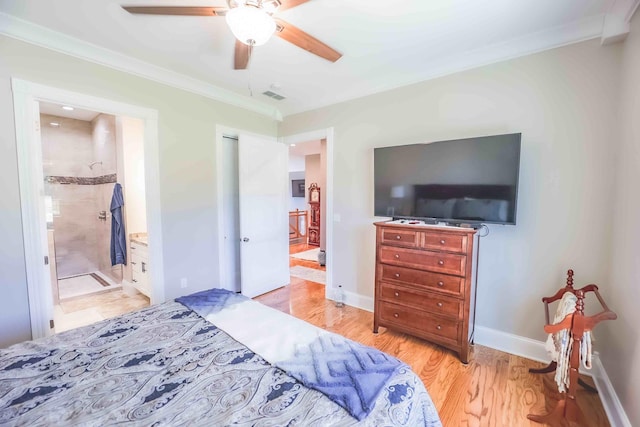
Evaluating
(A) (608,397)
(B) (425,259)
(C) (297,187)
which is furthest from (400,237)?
(C) (297,187)

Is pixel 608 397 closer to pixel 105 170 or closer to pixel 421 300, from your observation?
pixel 421 300

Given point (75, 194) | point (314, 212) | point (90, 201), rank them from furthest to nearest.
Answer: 1. point (314, 212)
2. point (90, 201)
3. point (75, 194)

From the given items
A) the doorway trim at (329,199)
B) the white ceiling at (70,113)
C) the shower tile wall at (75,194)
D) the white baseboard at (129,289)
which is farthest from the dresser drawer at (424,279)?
the white ceiling at (70,113)

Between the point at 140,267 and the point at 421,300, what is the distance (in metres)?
3.37

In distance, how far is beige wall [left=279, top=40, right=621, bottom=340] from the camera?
194 cm

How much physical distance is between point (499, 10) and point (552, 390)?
2657mm

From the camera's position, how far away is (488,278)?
2.41 meters

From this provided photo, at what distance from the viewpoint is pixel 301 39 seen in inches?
66.4

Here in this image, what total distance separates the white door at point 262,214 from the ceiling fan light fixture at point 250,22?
1991mm

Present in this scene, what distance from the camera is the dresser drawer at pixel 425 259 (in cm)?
212

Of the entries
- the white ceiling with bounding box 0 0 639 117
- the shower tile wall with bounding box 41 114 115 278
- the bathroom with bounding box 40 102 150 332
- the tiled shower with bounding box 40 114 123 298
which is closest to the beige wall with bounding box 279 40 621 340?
the white ceiling with bounding box 0 0 639 117

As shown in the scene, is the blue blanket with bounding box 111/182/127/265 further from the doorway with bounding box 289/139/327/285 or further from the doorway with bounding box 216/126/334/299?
the doorway with bounding box 289/139/327/285

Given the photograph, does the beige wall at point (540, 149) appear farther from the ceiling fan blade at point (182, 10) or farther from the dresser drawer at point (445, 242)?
the ceiling fan blade at point (182, 10)

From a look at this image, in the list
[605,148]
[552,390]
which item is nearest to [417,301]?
[552,390]
